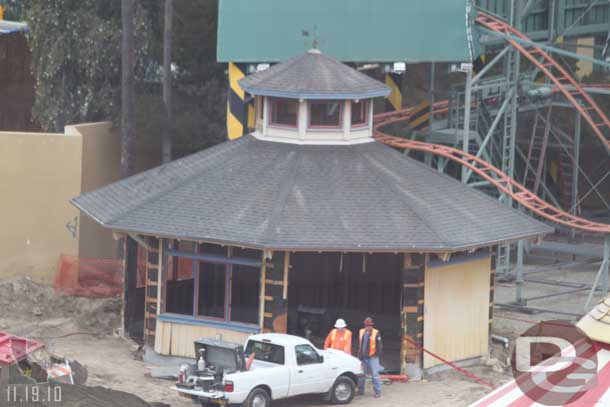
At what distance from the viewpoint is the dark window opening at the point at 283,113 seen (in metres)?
32.1

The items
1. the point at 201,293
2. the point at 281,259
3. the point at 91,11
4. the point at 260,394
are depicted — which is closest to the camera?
the point at 260,394

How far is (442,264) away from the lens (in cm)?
2981

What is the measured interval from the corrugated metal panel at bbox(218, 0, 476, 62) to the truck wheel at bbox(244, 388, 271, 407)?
44.1 ft

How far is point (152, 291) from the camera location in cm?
3039

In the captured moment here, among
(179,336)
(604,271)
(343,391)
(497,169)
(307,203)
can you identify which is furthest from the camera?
(497,169)

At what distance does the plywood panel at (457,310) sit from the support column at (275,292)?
2.96m

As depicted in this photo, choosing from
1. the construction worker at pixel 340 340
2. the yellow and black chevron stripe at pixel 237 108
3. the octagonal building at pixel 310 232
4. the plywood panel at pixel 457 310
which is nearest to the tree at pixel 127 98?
the yellow and black chevron stripe at pixel 237 108

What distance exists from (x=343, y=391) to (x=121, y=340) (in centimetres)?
674

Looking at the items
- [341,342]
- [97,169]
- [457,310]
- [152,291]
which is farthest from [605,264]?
[97,169]

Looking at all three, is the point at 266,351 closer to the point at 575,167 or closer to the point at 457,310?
the point at 457,310

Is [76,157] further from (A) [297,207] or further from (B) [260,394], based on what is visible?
(B) [260,394]

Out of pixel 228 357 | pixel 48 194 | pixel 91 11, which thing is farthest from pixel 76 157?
pixel 228 357

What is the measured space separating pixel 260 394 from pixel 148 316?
558 cm

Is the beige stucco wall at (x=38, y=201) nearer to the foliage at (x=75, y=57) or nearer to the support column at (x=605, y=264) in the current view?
the foliage at (x=75, y=57)
